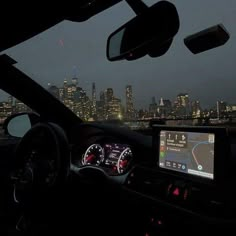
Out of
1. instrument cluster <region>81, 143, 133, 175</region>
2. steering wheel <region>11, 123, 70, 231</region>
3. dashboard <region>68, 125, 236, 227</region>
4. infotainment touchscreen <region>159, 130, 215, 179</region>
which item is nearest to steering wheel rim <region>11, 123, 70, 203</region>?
steering wheel <region>11, 123, 70, 231</region>

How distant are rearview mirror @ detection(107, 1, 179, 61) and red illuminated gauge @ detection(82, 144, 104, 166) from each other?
1409 mm

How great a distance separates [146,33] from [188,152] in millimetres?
886

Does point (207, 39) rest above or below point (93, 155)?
above

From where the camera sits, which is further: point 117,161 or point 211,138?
point 117,161

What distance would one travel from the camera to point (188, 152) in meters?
2.36

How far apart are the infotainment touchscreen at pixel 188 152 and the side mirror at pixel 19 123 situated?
2.03 meters

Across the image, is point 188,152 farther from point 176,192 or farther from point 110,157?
point 110,157

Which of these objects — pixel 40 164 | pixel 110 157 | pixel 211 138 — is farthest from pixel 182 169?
pixel 40 164

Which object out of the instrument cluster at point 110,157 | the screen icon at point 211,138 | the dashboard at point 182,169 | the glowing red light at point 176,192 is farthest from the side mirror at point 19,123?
the screen icon at point 211,138

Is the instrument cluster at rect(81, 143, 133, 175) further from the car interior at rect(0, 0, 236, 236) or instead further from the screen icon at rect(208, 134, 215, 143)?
the screen icon at rect(208, 134, 215, 143)

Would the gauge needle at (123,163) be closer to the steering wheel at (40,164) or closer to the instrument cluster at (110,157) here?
the instrument cluster at (110,157)

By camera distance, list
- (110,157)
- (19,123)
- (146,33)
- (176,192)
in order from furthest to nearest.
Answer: (19,123), (110,157), (176,192), (146,33)

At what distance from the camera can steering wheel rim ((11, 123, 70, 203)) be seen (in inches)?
112

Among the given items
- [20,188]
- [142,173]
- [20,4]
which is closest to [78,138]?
[20,188]
